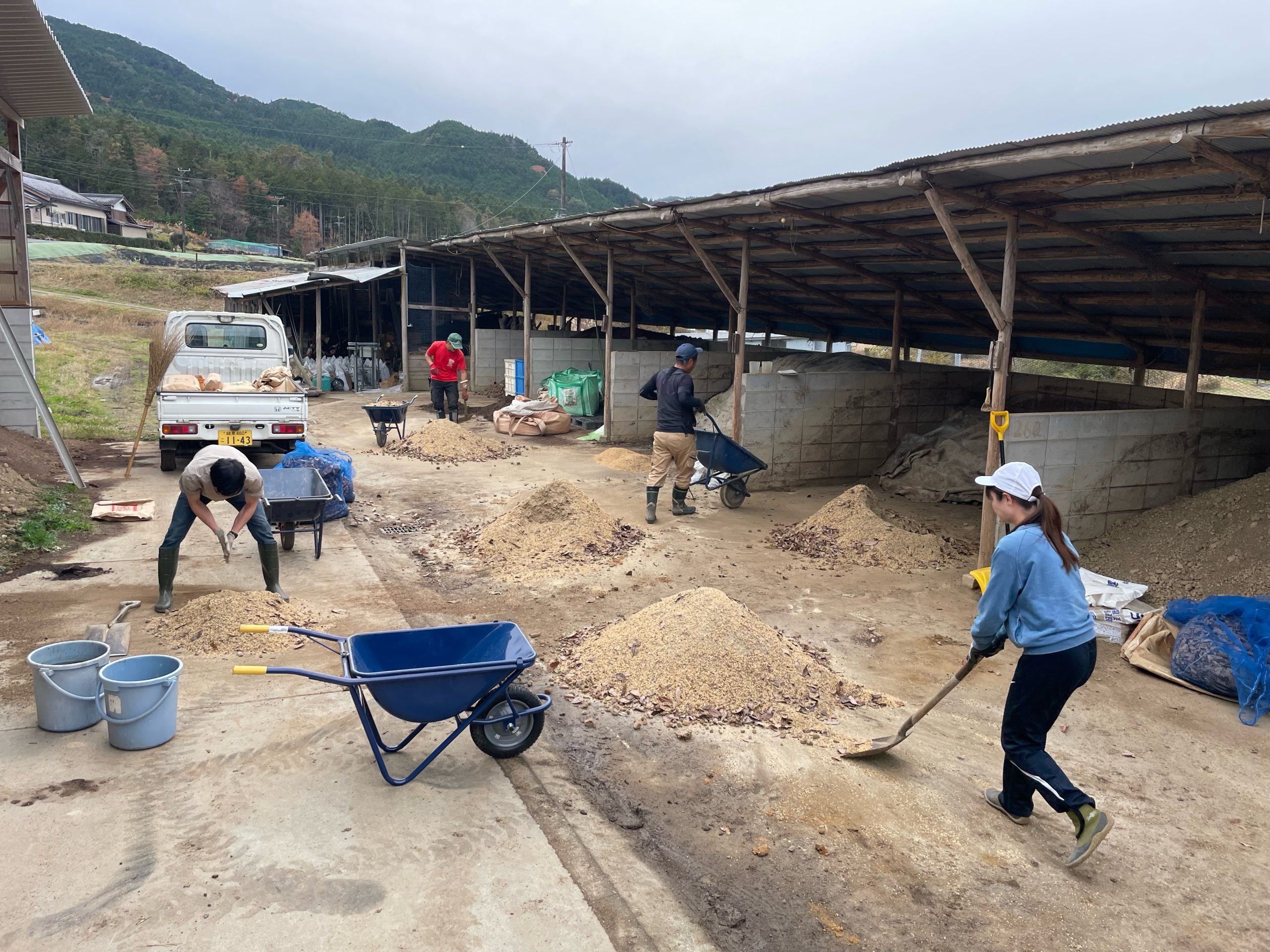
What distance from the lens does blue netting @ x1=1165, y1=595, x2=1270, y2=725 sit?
459 cm

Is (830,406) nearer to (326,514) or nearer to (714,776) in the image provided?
(326,514)

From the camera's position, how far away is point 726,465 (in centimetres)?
921

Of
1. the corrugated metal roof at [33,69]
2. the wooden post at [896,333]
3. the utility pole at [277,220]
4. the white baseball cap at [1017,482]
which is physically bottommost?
the white baseball cap at [1017,482]

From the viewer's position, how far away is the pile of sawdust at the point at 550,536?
702 cm

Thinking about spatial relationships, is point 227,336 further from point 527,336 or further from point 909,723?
point 909,723

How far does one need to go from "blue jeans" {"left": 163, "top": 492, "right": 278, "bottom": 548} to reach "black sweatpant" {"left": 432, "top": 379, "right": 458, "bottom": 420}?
9.33 meters

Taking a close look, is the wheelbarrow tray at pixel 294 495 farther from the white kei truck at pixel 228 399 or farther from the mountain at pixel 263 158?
the mountain at pixel 263 158

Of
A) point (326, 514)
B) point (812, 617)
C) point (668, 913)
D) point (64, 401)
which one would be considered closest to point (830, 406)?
point (812, 617)

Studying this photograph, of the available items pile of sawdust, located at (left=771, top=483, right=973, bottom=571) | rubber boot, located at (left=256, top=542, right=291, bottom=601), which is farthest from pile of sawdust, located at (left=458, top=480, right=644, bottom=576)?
rubber boot, located at (left=256, top=542, right=291, bottom=601)

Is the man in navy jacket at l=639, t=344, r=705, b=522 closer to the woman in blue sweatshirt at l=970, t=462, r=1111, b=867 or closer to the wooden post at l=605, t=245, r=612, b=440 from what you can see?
the wooden post at l=605, t=245, r=612, b=440

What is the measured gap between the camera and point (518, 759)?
12.6 ft

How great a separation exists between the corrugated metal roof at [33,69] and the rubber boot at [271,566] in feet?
17.1

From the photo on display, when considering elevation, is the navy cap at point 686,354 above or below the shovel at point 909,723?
above

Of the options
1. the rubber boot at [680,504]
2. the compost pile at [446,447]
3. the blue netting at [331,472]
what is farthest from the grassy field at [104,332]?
the rubber boot at [680,504]
